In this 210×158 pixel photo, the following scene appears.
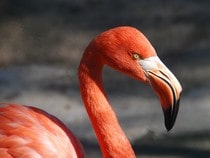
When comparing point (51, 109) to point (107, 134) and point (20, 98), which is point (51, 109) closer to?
point (20, 98)

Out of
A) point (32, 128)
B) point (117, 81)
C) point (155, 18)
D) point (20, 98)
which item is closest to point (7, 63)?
point (20, 98)

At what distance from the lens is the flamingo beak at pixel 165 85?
7.43 feet

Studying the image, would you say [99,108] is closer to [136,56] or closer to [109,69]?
[136,56]

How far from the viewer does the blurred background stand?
11.5 ft

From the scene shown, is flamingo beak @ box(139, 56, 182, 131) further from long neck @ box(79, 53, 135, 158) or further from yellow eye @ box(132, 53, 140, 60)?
long neck @ box(79, 53, 135, 158)

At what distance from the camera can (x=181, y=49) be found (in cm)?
409

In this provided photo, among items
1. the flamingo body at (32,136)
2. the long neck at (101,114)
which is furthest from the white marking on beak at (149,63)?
the flamingo body at (32,136)

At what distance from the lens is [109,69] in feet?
13.0

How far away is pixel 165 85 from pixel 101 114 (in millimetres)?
333

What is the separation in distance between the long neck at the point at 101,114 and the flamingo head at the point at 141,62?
0.10 metres

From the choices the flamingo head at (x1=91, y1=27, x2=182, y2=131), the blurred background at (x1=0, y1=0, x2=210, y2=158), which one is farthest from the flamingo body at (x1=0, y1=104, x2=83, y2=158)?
the blurred background at (x1=0, y1=0, x2=210, y2=158)

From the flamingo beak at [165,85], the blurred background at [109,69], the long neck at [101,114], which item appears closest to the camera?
the flamingo beak at [165,85]

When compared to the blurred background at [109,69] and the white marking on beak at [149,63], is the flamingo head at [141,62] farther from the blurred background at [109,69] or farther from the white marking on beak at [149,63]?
the blurred background at [109,69]

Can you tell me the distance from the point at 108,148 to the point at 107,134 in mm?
59
